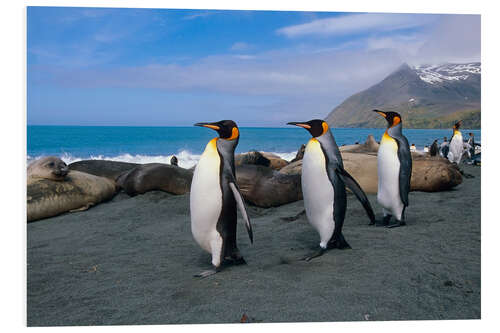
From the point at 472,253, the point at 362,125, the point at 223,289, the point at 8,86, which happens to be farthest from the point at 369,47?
the point at 8,86

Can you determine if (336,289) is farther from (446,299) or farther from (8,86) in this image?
(8,86)

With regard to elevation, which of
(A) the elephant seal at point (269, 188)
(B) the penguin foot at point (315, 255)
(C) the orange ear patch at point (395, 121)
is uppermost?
(C) the orange ear patch at point (395, 121)

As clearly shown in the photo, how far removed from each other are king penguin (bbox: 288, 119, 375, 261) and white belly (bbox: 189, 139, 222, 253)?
28.5 inches

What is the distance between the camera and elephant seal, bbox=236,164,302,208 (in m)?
5.10

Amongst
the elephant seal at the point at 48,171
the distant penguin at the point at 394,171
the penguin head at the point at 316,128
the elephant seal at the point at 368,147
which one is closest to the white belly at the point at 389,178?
the distant penguin at the point at 394,171

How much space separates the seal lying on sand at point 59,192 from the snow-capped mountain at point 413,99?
3.50 metres

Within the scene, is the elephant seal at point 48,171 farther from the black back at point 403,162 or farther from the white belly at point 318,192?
the black back at point 403,162

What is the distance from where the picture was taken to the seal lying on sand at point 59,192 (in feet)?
16.3

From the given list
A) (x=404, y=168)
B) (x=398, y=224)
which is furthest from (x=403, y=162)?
(x=398, y=224)

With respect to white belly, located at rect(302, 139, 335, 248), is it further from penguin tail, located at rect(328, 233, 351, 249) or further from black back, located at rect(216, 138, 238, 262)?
black back, located at rect(216, 138, 238, 262)

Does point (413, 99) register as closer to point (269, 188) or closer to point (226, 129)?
point (269, 188)

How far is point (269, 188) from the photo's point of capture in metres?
5.12

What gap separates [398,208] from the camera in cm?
372

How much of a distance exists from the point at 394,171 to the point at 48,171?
450 cm
